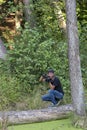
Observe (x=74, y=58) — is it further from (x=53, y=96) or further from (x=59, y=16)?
(x=59, y=16)

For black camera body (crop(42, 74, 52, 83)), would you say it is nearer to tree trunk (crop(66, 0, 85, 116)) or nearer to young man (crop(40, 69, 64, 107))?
young man (crop(40, 69, 64, 107))

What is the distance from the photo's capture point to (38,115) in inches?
347

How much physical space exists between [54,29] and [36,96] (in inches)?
152

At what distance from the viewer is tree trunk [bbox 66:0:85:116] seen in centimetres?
829

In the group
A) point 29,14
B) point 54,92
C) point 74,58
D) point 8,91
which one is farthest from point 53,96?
point 29,14

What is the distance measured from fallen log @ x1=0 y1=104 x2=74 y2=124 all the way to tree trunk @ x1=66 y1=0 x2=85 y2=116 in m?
0.29

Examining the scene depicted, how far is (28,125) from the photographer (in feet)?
28.2

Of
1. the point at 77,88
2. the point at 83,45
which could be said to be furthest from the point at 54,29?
the point at 77,88

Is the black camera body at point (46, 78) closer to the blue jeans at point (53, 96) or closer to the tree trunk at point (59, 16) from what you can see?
the blue jeans at point (53, 96)

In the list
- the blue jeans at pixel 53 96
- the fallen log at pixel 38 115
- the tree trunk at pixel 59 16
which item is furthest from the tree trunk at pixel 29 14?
the fallen log at pixel 38 115

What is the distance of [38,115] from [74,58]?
5.01 ft

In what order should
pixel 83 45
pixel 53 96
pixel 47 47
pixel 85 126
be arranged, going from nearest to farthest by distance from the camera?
pixel 85 126
pixel 53 96
pixel 47 47
pixel 83 45

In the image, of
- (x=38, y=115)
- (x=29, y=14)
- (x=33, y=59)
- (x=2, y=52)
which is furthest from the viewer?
(x=29, y=14)

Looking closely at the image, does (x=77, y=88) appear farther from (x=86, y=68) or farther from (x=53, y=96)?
(x=86, y=68)
